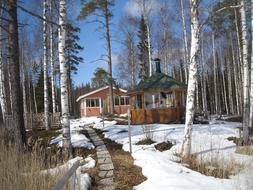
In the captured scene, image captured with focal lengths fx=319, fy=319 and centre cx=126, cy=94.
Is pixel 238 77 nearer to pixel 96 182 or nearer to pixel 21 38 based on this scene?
pixel 21 38

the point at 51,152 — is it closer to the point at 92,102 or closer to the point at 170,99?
the point at 170,99

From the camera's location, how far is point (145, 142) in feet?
32.5

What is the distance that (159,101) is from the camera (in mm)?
17703

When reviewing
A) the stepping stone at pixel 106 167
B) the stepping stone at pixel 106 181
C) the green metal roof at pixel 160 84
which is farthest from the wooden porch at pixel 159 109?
the stepping stone at pixel 106 181

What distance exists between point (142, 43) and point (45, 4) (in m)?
16.4

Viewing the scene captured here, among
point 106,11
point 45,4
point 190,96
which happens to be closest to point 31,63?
point 106,11

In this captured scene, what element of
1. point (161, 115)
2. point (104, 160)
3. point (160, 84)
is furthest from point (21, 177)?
point (160, 84)

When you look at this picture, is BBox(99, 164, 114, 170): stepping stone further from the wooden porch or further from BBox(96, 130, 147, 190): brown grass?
the wooden porch

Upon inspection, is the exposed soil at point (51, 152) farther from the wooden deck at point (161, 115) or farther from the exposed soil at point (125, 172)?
the wooden deck at point (161, 115)

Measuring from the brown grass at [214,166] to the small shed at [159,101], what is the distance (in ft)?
32.4

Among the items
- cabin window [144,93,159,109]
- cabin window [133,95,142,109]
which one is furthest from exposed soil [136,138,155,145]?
cabin window [133,95,142,109]

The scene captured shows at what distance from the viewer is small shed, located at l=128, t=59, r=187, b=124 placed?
56.4 ft

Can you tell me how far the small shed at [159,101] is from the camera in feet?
56.4

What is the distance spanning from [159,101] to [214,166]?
1106 cm
